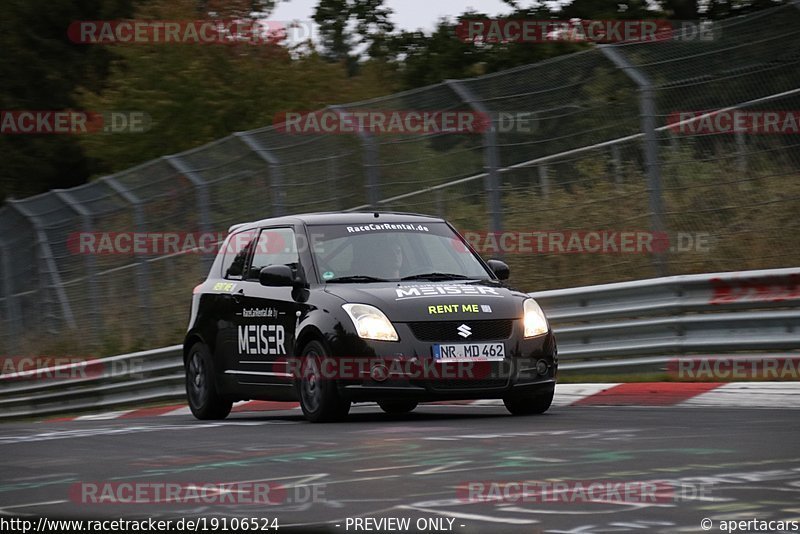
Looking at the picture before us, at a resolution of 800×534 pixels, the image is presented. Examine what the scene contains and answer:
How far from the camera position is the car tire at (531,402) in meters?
10.9

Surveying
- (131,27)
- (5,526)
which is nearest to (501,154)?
(5,526)

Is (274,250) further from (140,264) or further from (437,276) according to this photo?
(140,264)

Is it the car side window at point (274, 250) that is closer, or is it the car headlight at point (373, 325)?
the car headlight at point (373, 325)

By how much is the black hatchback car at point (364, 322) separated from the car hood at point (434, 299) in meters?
0.01

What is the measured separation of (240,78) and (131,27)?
3.60 m

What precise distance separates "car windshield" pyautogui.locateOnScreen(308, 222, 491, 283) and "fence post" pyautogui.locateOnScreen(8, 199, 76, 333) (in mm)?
12494

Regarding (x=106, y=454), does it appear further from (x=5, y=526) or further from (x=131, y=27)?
(x=131, y=27)

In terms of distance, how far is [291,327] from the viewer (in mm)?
11273

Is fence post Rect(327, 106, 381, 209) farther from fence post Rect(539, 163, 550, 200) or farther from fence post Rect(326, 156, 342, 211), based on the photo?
fence post Rect(539, 163, 550, 200)

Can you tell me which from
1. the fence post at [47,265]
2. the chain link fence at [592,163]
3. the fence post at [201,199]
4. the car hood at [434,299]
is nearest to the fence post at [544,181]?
the chain link fence at [592,163]

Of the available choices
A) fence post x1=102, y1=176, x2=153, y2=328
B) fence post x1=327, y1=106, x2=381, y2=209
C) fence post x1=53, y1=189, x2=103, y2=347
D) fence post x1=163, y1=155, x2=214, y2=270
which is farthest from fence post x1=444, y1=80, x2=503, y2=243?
fence post x1=53, y1=189, x2=103, y2=347

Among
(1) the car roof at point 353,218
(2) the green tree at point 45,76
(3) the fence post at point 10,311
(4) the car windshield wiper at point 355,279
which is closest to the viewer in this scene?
(4) the car windshield wiper at point 355,279

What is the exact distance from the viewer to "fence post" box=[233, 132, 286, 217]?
1747 centimetres

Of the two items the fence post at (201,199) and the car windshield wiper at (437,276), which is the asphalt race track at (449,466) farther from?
the fence post at (201,199)
